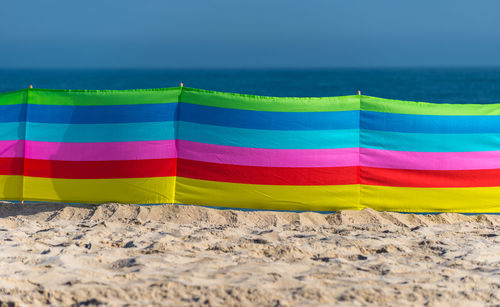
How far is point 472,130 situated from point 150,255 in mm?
3688

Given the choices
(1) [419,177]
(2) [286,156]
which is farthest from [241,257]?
(1) [419,177]

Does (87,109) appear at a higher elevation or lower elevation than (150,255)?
higher

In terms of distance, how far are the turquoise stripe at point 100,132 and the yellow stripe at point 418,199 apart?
2182 mm

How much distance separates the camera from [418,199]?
22.1 feet

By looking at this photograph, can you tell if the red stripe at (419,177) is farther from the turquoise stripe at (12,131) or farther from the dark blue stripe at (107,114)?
the turquoise stripe at (12,131)

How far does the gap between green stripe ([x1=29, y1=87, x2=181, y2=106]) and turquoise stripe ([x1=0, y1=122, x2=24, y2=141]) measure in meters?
0.39

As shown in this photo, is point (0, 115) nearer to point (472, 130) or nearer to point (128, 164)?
point (128, 164)

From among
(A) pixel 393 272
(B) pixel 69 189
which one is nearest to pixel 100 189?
(B) pixel 69 189

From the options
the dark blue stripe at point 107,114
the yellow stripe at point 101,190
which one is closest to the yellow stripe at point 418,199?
the yellow stripe at point 101,190

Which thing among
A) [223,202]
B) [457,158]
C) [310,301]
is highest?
[457,158]

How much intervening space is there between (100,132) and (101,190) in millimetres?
610

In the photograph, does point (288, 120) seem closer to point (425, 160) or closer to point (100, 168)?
point (425, 160)

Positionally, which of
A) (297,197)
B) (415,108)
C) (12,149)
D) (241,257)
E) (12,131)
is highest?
(415,108)

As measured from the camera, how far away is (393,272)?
4695mm
